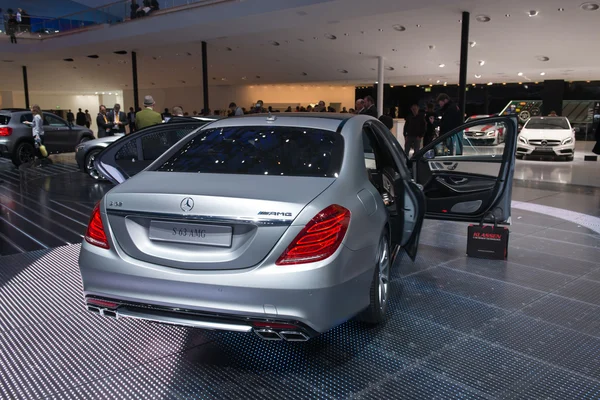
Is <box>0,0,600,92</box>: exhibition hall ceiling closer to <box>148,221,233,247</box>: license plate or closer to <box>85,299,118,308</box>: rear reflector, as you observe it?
<box>148,221,233,247</box>: license plate

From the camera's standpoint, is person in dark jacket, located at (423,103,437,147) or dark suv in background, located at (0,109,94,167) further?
dark suv in background, located at (0,109,94,167)

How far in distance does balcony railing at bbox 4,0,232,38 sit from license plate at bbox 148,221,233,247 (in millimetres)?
13035

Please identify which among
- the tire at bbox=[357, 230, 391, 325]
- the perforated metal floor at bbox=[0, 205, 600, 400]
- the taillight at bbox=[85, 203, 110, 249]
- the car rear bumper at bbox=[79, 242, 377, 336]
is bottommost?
the perforated metal floor at bbox=[0, 205, 600, 400]

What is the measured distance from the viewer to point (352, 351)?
305 centimetres

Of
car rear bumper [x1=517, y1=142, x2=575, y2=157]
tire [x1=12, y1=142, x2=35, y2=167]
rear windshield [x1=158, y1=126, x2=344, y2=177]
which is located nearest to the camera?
rear windshield [x1=158, y1=126, x2=344, y2=177]

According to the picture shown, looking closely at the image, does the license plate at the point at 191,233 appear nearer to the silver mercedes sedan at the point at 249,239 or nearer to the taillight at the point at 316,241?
the silver mercedes sedan at the point at 249,239

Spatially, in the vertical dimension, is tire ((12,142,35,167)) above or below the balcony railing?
below

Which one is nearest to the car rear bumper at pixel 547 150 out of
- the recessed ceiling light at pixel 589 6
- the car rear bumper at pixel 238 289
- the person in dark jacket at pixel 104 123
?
the recessed ceiling light at pixel 589 6

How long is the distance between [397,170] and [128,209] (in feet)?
7.59

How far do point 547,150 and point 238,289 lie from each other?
14888mm

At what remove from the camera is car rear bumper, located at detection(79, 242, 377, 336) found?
2338 millimetres

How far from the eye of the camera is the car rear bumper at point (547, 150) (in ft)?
48.3

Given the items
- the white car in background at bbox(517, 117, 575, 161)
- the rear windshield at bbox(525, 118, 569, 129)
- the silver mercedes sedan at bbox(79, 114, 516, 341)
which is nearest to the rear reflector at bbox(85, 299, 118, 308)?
the silver mercedes sedan at bbox(79, 114, 516, 341)

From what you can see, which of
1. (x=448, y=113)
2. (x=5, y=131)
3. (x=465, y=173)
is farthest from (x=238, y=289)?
(x=5, y=131)
